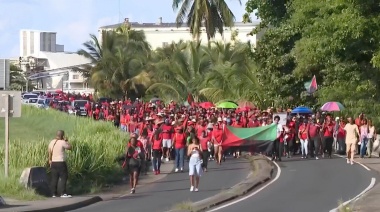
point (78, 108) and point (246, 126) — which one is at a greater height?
point (78, 108)

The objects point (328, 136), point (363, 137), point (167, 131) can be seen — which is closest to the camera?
point (167, 131)

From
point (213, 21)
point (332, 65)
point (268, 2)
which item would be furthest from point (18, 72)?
point (332, 65)

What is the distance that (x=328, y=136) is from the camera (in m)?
36.8

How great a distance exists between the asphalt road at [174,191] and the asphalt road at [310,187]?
4.72 feet

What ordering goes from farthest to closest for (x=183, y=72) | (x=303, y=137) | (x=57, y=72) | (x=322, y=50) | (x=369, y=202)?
(x=57, y=72) → (x=183, y=72) → (x=303, y=137) → (x=322, y=50) → (x=369, y=202)

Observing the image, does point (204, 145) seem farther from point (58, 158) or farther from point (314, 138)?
point (58, 158)

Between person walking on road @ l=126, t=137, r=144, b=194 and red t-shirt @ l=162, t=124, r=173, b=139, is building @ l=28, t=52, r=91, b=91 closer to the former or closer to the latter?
red t-shirt @ l=162, t=124, r=173, b=139

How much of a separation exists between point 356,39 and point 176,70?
32630 millimetres

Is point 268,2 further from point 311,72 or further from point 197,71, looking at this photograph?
point 197,71

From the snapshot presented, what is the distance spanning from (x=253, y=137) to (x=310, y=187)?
39.7 feet

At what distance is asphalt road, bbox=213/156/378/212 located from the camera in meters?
20.8

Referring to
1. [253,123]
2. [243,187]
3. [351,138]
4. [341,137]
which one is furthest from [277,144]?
[243,187]

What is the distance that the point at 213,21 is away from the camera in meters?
67.1

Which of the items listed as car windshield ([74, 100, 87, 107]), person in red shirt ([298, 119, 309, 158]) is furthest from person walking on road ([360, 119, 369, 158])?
car windshield ([74, 100, 87, 107])
